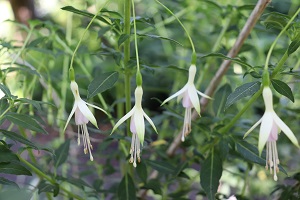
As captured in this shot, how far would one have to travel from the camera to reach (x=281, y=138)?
88 centimetres

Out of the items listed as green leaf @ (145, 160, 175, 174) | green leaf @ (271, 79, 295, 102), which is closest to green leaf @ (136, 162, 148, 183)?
green leaf @ (145, 160, 175, 174)

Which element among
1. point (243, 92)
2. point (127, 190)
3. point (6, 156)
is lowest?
point (127, 190)

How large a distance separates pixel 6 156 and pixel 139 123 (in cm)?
16

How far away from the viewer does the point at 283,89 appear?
499mm

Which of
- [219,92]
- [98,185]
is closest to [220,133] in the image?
[219,92]

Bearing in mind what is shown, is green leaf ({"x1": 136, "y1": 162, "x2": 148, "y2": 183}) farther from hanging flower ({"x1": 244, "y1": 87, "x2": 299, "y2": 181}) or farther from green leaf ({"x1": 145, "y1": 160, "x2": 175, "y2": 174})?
hanging flower ({"x1": 244, "y1": 87, "x2": 299, "y2": 181})

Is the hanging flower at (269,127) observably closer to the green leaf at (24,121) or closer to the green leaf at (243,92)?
the green leaf at (243,92)

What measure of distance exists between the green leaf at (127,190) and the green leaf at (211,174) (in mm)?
110

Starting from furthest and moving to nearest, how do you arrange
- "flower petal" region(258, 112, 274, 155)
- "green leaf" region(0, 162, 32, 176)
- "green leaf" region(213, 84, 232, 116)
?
"green leaf" region(213, 84, 232, 116) < "green leaf" region(0, 162, 32, 176) < "flower petal" region(258, 112, 274, 155)

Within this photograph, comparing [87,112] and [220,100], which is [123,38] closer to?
[87,112]

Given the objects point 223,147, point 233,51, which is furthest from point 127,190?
point 233,51

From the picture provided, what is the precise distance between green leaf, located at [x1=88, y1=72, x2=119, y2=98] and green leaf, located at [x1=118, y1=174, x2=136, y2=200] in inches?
7.3

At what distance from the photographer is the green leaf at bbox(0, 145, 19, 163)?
0.50 metres

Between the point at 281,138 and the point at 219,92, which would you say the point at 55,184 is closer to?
the point at 219,92
